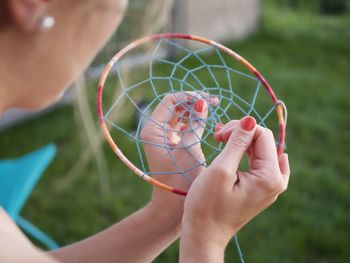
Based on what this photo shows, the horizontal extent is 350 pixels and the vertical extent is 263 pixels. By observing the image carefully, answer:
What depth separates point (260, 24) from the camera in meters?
7.15

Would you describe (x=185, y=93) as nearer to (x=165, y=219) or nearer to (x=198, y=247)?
(x=165, y=219)

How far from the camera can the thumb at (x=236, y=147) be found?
81cm

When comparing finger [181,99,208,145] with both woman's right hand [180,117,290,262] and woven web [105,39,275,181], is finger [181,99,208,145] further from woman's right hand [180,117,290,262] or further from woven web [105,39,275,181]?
woman's right hand [180,117,290,262]

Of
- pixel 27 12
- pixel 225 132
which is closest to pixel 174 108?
pixel 225 132

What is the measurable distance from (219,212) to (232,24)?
19.6 feet

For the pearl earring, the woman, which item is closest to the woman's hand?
the woman

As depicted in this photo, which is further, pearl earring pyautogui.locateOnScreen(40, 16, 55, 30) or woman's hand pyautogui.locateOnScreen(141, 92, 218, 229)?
woman's hand pyautogui.locateOnScreen(141, 92, 218, 229)

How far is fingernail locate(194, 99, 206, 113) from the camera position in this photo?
3.45 feet

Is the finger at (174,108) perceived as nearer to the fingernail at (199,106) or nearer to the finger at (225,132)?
the fingernail at (199,106)

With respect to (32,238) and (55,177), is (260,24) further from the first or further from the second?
(32,238)

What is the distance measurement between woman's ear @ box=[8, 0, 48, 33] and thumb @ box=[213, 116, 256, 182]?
322 millimetres

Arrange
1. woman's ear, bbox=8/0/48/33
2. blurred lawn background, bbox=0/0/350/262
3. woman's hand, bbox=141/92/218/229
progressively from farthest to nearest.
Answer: blurred lawn background, bbox=0/0/350/262 → woman's hand, bbox=141/92/218/229 → woman's ear, bbox=8/0/48/33

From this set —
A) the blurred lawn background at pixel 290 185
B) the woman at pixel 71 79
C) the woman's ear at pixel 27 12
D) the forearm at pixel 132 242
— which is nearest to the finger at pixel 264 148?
the woman at pixel 71 79

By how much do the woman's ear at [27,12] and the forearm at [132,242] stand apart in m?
0.45
